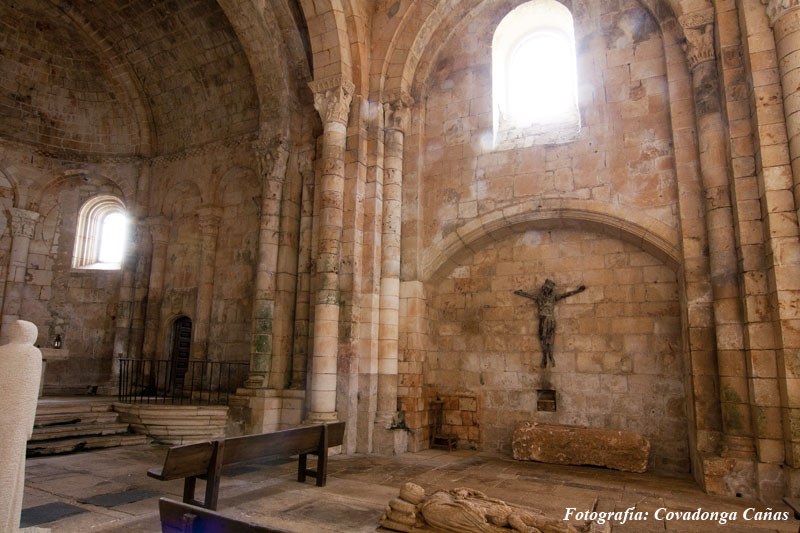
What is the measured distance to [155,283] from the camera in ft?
41.1

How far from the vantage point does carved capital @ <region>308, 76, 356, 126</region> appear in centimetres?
930

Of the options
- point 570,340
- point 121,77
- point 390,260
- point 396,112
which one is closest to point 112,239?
point 121,77

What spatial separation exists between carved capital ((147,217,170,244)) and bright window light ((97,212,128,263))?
1.28 metres

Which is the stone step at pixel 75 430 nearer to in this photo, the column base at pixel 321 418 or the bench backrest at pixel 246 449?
the column base at pixel 321 418

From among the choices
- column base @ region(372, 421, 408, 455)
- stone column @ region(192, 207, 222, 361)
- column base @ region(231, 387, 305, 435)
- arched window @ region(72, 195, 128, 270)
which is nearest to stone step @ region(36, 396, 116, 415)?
stone column @ region(192, 207, 222, 361)

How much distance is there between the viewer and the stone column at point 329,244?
8625 millimetres

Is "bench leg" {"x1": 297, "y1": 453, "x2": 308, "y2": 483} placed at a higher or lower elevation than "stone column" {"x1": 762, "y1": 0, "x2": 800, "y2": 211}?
lower

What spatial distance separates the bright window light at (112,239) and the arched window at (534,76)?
32.5 ft

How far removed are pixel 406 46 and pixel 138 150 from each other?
25.4 feet

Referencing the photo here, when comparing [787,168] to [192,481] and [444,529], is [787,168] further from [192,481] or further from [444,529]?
[192,481]

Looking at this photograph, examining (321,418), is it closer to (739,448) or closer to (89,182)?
(739,448)

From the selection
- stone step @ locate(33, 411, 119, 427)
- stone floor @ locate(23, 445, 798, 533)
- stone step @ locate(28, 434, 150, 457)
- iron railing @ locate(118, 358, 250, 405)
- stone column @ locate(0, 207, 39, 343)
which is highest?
stone column @ locate(0, 207, 39, 343)

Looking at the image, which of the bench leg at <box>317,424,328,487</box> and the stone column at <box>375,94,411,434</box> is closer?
the bench leg at <box>317,424,328,487</box>

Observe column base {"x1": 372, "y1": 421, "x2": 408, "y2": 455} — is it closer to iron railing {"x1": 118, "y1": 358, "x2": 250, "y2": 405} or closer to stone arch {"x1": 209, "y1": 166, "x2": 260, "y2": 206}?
iron railing {"x1": 118, "y1": 358, "x2": 250, "y2": 405}
